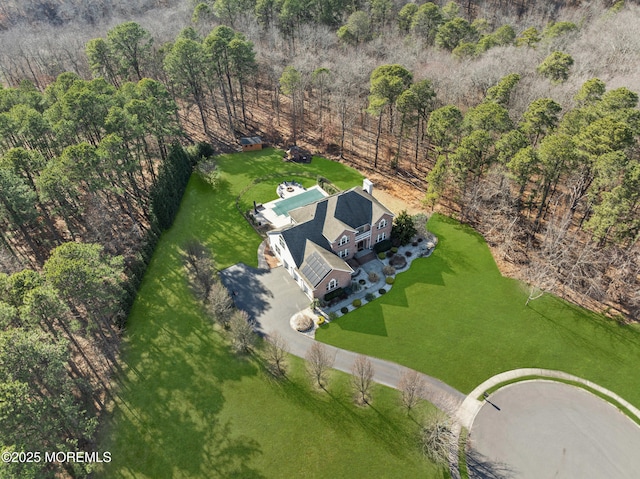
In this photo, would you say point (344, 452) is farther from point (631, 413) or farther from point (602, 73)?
point (602, 73)

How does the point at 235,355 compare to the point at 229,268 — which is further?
the point at 229,268

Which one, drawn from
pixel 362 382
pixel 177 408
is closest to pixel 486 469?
pixel 362 382

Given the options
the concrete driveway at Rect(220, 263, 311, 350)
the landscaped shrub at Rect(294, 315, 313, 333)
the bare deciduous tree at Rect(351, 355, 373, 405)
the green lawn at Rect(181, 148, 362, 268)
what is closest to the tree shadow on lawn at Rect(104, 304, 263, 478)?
the concrete driveway at Rect(220, 263, 311, 350)

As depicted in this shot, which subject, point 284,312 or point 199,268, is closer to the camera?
point 284,312

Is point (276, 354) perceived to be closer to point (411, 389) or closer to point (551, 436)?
point (411, 389)

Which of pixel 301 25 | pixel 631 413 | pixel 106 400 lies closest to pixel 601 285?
pixel 631 413

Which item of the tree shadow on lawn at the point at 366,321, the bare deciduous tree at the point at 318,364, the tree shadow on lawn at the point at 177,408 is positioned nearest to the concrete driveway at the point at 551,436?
the tree shadow on lawn at the point at 366,321

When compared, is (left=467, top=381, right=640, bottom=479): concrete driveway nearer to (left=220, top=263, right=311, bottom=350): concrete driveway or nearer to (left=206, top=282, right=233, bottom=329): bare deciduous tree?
(left=220, top=263, right=311, bottom=350): concrete driveway
